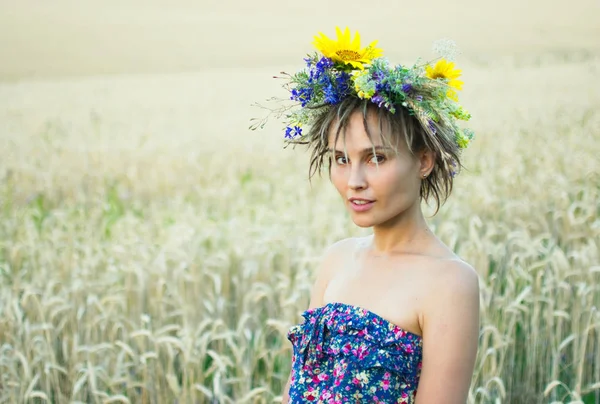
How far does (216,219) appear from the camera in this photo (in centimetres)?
381

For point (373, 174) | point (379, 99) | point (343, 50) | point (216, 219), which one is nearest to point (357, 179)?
point (373, 174)

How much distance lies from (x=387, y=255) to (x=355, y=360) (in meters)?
0.21

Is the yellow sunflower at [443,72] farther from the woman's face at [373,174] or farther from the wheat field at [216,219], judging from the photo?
the wheat field at [216,219]

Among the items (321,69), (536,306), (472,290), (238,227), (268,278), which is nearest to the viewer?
(472,290)

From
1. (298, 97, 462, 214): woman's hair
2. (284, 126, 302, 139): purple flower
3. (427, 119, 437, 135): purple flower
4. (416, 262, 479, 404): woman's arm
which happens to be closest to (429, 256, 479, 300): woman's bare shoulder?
(416, 262, 479, 404): woman's arm

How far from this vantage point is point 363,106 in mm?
1316

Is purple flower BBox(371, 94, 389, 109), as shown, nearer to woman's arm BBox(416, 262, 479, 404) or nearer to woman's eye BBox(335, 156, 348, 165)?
woman's eye BBox(335, 156, 348, 165)

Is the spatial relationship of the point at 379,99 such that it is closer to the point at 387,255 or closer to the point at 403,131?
the point at 403,131

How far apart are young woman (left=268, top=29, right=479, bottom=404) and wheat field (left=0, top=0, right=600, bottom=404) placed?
811 millimetres

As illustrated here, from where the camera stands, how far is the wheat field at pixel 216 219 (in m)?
2.47

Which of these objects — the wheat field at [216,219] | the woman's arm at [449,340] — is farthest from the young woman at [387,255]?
the wheat field at [216,219]

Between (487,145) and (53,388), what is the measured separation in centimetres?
289

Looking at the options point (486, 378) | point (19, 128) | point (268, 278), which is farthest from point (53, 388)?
point (19, 128)

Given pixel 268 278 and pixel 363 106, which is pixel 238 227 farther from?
pixel 363 106
